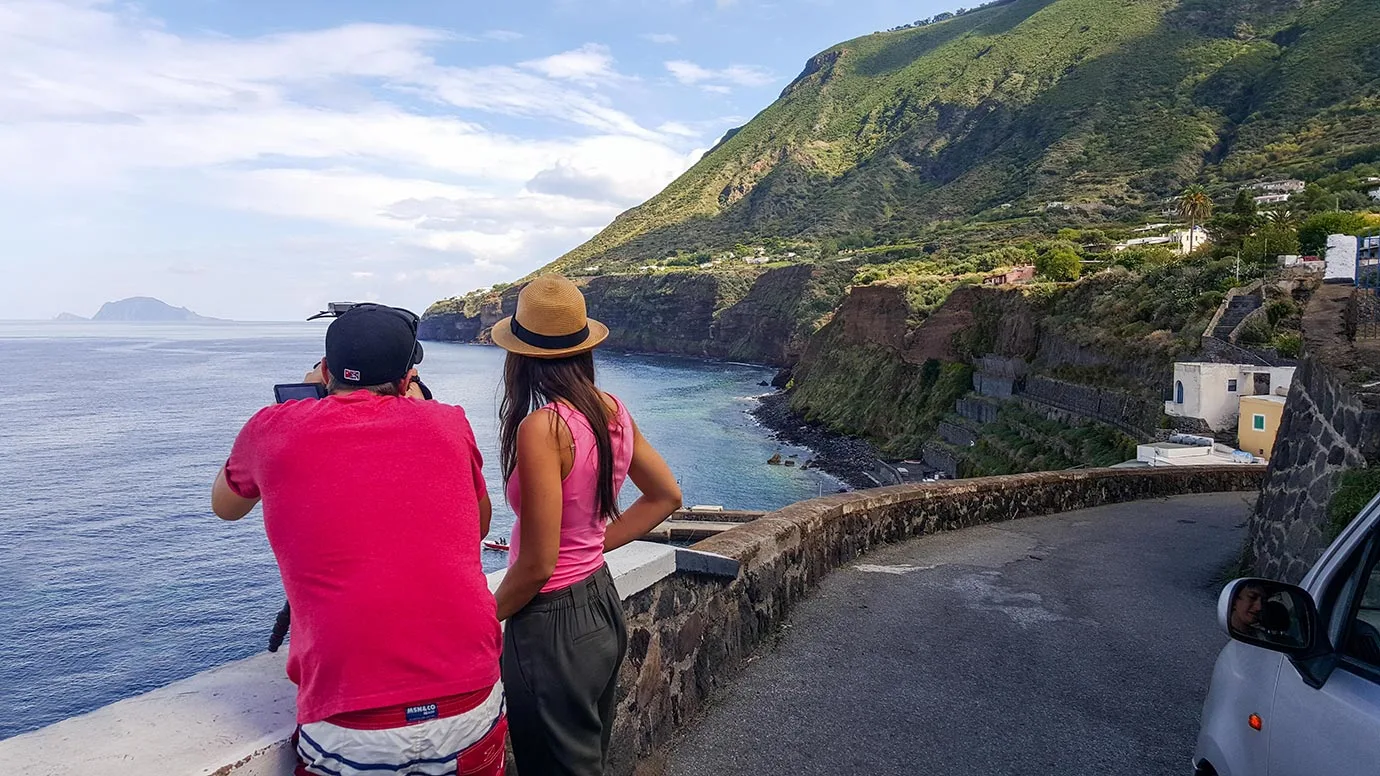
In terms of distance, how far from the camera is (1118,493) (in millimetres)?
13789

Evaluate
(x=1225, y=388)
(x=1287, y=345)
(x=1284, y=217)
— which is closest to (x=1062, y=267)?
(x=1284, y=217)

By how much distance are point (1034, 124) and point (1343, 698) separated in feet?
379

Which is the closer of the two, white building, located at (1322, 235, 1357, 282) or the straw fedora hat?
the straw fedora hat

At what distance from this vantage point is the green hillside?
80.0 m

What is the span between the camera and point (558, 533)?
2730 millimetres

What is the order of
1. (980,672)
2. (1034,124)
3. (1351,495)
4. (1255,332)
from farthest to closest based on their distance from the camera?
(1034,124) < (1255,332) < (1351,495) < (980,672)

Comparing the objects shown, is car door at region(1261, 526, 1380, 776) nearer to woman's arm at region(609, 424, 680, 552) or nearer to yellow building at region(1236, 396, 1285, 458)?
woman's arm at region(609, 424, 680, 552)

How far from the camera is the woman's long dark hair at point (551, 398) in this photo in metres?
2.86

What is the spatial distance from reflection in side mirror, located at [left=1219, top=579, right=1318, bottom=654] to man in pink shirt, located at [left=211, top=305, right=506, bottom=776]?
2.01 m

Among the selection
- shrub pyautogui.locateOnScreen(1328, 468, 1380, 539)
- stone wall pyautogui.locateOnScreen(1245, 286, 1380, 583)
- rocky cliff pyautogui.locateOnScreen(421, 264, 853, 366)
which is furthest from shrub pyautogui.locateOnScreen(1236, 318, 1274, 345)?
rocky cliff pyautogui.locateOnScreen(421, 264, 853, 366)

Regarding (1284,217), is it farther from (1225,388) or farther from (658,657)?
(658,657)

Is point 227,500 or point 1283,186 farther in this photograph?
point 1283,186

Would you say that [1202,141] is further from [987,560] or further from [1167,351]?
[987,560]

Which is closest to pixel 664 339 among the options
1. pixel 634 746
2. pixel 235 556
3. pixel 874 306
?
pixel 874 306
